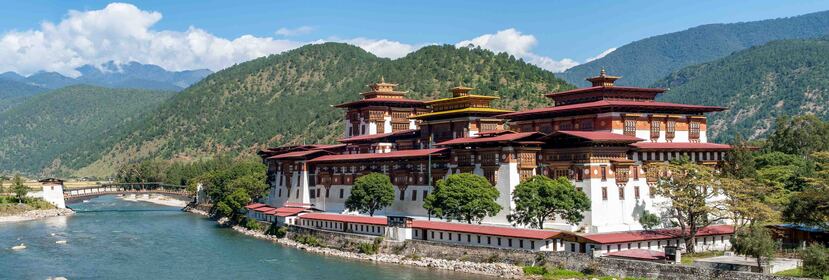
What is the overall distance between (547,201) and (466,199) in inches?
303

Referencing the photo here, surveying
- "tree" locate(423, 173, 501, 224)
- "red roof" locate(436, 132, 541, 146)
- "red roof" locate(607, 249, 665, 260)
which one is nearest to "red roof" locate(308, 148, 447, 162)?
"red roof" locate(436, 132, 541, 146)

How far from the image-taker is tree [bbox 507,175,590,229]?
230ft

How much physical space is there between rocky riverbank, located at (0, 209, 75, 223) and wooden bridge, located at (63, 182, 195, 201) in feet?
37.1

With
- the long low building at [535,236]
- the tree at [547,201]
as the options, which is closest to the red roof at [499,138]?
the tree at [547,201]

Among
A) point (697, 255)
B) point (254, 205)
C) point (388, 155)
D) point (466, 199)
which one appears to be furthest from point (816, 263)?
point (254, 205)

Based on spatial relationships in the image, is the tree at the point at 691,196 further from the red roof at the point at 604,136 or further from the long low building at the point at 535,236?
the red roof at the point at 604,136

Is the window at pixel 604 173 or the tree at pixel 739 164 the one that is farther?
the tree at pixel 739 164

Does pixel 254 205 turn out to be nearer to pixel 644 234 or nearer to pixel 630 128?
pixel 630 128

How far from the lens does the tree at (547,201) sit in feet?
230

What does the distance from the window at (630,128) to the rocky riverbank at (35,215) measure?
286ft

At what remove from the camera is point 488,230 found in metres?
71.1

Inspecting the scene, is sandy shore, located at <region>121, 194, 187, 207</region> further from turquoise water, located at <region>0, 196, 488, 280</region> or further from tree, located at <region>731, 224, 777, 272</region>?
tree, located at <region>731, 224, 777, 272</region>

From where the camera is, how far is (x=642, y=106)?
79.9 metres

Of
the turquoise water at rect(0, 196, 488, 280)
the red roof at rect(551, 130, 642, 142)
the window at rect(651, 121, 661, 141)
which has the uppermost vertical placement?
the window at rect(651, 121, 661, 141)
